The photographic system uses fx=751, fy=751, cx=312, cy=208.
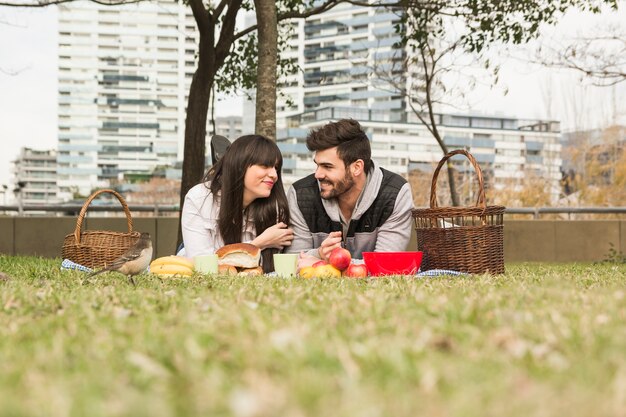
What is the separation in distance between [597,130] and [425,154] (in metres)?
66.5

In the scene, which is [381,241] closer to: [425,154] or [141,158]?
[425,154]

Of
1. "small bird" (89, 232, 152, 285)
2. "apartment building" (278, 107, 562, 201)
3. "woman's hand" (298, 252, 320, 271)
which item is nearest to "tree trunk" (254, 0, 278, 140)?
"woman's hand" (298, 252, 320, 271)

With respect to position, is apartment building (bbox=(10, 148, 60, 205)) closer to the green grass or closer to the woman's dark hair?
the woman's dark hair

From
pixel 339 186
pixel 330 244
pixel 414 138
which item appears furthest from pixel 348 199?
pixel 414 138

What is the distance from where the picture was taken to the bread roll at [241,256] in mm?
5195

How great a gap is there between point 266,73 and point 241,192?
2756 mm

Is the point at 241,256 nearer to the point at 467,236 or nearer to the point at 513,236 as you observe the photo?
the point at 467,236

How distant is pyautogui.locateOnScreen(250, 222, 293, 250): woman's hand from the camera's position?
5.49 metres

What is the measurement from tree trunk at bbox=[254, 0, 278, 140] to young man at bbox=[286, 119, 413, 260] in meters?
2.19

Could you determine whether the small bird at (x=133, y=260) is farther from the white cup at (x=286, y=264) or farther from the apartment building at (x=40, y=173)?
the apartment building at (x=40, y=173)

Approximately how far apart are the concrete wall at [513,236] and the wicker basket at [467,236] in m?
7.12

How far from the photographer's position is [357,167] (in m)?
5.64

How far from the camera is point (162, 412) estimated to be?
56.1 inches

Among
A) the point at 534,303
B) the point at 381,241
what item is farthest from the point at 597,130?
the point at 534,303
